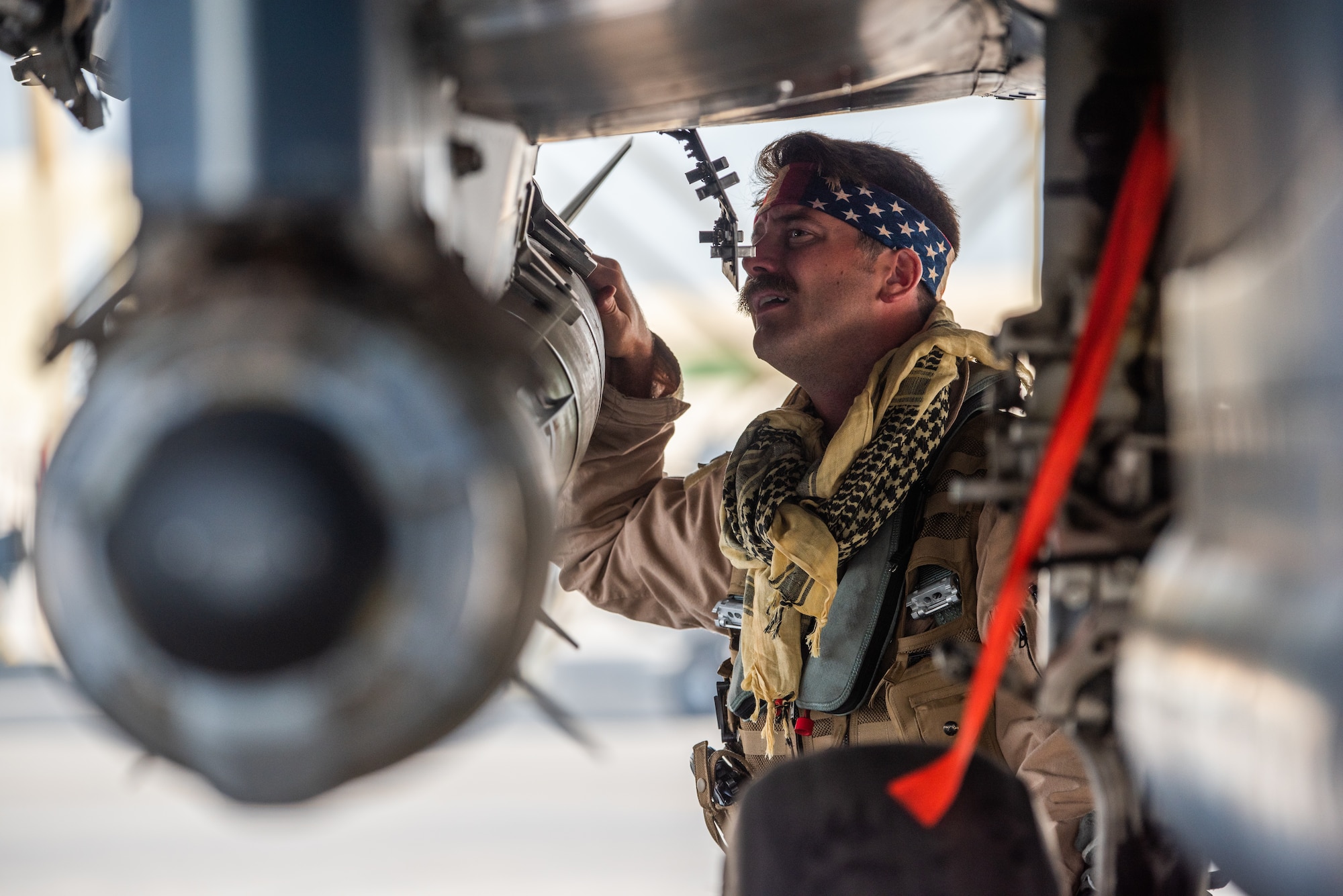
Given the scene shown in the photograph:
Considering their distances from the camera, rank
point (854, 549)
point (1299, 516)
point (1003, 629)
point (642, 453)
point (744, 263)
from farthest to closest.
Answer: point (642, 453) → point (744, 263) → point (854, 549) → point (1003, 629) → point (1299, 516)

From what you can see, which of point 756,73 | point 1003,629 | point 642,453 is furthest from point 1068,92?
point 642,453

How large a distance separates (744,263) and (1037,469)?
95 cm

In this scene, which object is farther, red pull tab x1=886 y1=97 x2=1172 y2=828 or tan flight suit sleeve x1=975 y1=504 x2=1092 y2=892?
tan flight suit sleeve x1=975 y1=504 x2=1092 y2=892

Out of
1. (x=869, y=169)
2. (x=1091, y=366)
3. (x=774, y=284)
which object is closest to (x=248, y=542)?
(x=1091, y=366)

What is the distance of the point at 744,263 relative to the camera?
1.55 meters

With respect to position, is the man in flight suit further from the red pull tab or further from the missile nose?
the missile nose

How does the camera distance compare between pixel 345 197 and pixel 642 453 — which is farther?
pixel 642 453

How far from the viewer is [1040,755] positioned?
1245 mm

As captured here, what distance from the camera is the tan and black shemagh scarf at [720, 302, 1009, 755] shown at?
4.29 feet

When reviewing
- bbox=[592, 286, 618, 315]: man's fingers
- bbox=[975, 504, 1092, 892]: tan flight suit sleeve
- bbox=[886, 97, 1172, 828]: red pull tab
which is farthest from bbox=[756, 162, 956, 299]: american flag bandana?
bbox=[886, 97, 1172, 828]: red pull tab

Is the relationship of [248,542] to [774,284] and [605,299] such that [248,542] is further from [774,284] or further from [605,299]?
[774,284]

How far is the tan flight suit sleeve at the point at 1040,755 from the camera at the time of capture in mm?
1242

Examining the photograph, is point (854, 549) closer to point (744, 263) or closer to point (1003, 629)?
point (744, 263)

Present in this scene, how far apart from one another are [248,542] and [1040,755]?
0.99 meters
